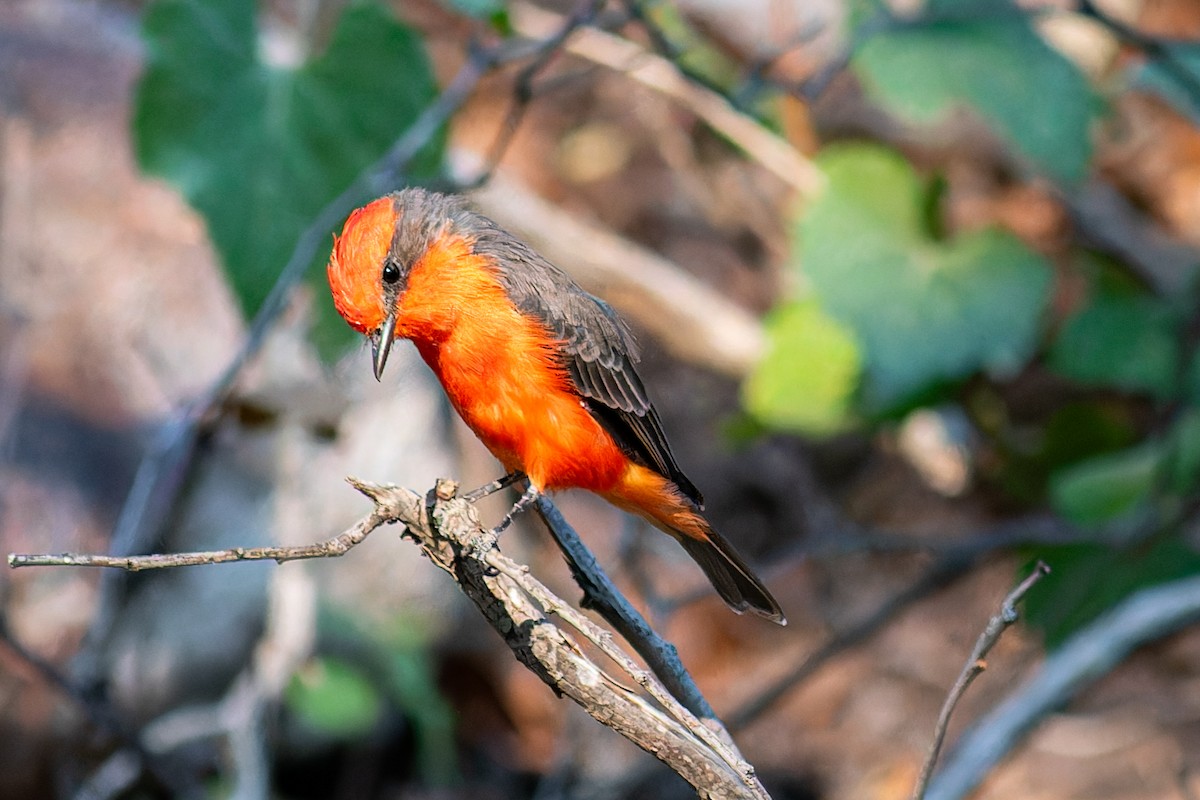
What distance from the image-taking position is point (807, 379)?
19.8 feet

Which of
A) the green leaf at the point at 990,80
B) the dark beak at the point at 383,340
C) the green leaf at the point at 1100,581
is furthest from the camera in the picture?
the green leaf at the point at 1100,581

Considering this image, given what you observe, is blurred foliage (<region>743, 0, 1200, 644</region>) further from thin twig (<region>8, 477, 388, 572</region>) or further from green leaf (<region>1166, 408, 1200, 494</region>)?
thin twig (<region>8, 477, 388, 572</region>)

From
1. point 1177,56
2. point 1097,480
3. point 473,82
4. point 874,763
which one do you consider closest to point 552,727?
point 874,763

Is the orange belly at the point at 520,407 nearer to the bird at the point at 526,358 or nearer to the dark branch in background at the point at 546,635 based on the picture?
the bird at the point at 526,358

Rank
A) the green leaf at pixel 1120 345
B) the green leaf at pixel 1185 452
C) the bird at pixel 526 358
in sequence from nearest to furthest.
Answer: the bird at pixel 526 358 → the green leaf at pixel 1185 452 → the green leaf at pixel 1120 345

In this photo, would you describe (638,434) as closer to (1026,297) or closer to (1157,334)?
(1026,297)

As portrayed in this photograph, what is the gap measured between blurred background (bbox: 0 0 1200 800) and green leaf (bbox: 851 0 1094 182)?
18mm

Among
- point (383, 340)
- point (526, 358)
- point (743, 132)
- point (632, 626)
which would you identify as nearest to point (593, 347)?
point (526, 358)

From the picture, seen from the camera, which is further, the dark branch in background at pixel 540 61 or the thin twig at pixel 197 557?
the dark branch in background at pixel 540 61

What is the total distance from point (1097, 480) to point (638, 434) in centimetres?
301

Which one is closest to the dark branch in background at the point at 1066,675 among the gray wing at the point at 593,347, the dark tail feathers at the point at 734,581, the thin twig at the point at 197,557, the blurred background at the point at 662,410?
the blurred background at the point at 662,410

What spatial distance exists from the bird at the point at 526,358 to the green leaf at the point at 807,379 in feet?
8.81

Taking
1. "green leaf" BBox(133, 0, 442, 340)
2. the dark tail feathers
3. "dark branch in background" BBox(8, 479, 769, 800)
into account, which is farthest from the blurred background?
"dark branch in background" BBox(8, 479, 769, 800)

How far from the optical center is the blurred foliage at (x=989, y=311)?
17.3 feet
